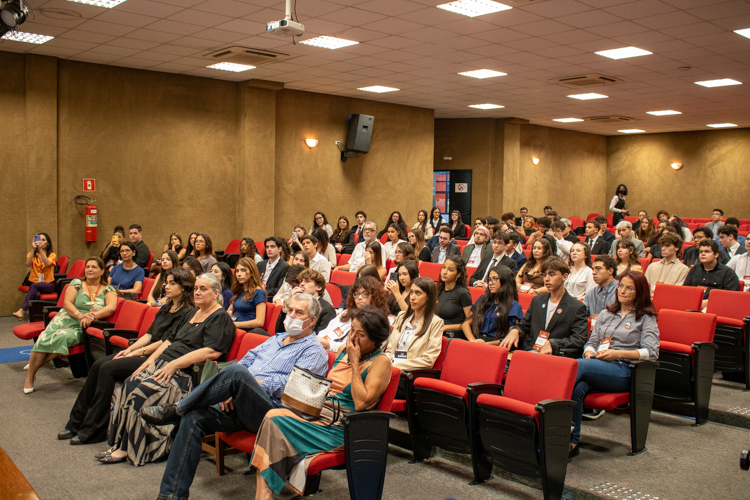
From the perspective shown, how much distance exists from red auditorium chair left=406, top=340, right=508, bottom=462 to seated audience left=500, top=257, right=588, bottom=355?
59cm

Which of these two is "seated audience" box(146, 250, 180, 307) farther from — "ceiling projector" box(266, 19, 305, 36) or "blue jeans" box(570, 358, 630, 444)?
"blue jeans" box(570, 358, 630, 444)

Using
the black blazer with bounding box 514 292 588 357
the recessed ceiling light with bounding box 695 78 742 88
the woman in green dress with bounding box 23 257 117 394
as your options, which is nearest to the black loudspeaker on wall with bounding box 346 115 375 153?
the recessed ceiling light with bounding box 695 78 742 88

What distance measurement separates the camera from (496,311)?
14.7ft

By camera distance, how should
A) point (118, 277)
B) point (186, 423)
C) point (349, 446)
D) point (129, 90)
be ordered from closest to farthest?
1. point (349, 446)
2. point (186, 423)
3. point (118, 277)
4. point (129, 90)

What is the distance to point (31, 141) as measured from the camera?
8422mm

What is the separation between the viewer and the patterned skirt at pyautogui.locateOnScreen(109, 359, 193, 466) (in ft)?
12.0

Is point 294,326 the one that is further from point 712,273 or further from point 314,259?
point 712,273

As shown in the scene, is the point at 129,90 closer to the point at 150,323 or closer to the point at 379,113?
the point at 379,113

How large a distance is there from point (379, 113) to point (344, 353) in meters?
9.68

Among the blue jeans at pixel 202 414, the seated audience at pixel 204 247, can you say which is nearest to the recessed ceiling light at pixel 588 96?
the seated audience at pixel 204 247

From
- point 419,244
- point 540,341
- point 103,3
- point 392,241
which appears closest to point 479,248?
point 419,244

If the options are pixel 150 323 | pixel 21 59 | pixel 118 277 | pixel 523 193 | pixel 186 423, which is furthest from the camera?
pixel 523 193

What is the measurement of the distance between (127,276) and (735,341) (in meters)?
5.93

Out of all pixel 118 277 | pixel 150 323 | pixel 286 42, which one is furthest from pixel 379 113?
pixel 150 323
